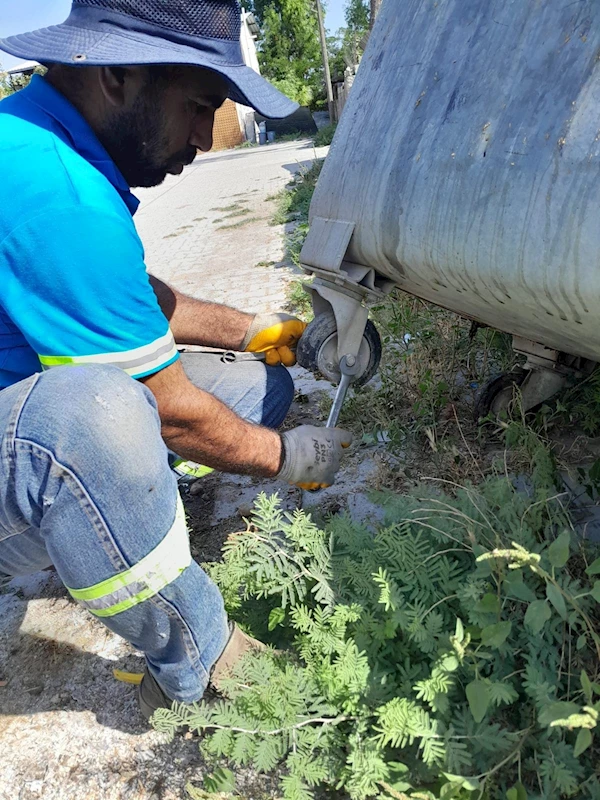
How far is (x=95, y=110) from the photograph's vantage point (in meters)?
1.63

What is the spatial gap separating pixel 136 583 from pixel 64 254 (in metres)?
0.75

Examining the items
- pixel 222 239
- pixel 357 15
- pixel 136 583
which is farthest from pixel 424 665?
pixel 357 15

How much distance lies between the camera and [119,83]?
5.18 ft

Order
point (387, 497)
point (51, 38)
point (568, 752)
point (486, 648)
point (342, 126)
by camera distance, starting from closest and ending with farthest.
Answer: point (568, 752)
point (486, 648)
point (51, 38)
point (387, 497)
point (342, 126)

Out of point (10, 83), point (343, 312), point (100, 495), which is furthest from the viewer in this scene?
point (10, 83)

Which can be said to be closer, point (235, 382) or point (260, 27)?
point (235, 382)

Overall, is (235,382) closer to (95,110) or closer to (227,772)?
(95,110)

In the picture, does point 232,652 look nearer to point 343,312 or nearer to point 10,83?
point 343,312

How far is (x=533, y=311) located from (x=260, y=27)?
2126 inches

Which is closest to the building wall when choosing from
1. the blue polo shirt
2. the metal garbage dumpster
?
the metal garbage dumpster

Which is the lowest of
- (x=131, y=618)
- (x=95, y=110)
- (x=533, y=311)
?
(x=131, y=618)

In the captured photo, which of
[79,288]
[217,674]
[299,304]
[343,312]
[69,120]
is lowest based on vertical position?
[299,304]

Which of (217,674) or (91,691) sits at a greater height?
(217,674)

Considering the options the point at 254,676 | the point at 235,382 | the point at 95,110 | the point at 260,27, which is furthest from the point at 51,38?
the point at 260,27
